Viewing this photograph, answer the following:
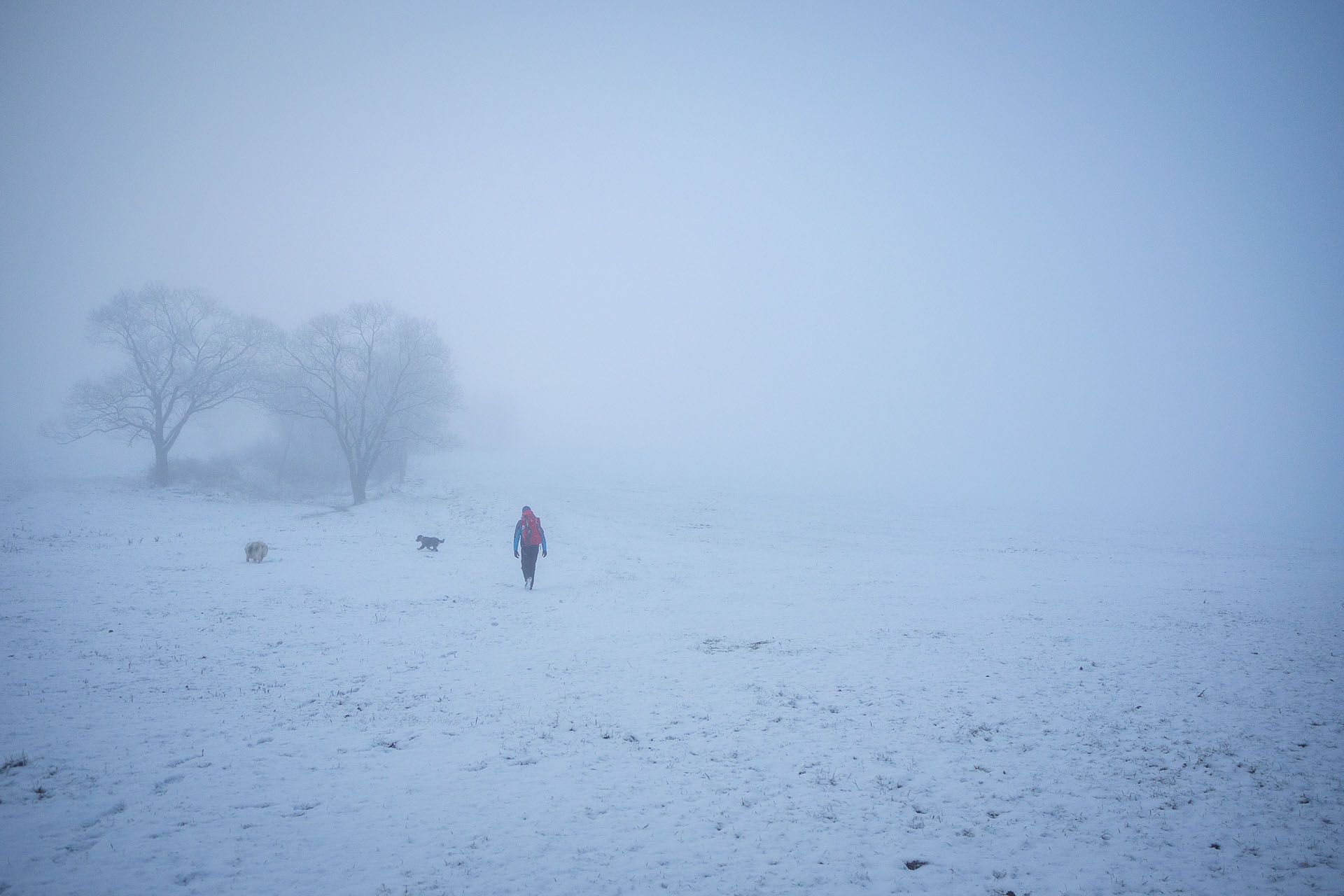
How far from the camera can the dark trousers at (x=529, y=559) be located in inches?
812

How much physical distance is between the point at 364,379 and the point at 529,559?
3275 cm

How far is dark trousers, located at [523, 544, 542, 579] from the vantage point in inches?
812

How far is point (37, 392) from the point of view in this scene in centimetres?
11294

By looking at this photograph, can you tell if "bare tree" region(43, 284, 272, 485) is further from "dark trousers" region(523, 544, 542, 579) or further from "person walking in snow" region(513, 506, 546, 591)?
"dark trousers" region(523, 544, 542, 579)

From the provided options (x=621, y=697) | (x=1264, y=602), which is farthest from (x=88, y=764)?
(x=1264, y=602)

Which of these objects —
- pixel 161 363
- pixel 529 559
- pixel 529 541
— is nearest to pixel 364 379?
pixel 161 363

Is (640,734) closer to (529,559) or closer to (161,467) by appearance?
(529,559)

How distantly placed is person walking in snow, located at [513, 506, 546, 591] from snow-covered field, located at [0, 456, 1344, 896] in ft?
5.57

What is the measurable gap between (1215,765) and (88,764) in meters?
17.9

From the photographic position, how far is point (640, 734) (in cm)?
986

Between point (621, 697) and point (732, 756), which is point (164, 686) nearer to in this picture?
point (621, 697)

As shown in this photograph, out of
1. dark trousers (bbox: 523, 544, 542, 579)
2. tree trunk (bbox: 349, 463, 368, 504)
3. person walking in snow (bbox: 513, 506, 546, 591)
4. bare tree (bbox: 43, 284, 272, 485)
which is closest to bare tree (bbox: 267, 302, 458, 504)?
tree trunk (bbox: 349, 463, 368, 504)

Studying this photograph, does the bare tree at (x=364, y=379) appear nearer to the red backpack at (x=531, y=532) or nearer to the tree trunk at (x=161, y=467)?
the tree trunk at (x=161, y=467)

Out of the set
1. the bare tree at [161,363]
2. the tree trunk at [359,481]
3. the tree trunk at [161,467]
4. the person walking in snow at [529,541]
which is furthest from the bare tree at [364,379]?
the person walking in snow at [529,541]
